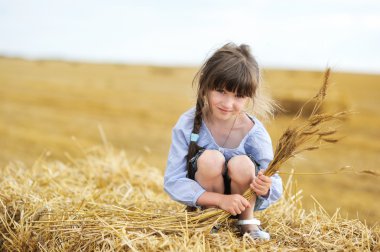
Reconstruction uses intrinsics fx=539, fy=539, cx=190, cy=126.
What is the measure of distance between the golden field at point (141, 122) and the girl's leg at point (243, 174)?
17cm

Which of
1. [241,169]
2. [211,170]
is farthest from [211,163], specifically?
[241,169]

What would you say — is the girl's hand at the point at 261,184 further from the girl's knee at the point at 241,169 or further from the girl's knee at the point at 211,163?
the girl's knee at the point at 211,163

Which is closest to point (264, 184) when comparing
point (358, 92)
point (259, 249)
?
point (259, 249)

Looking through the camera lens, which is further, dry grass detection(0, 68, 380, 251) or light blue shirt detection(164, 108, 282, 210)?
light blue shirt detection(164, 108, 282, 210)

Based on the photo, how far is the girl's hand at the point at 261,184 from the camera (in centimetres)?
242

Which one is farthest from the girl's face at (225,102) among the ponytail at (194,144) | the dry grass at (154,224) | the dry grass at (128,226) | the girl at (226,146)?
the dry grass at (128,226)

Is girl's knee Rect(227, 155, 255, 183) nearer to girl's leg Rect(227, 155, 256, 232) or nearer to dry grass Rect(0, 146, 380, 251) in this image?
girl's leg Rect(227, 155, 256, 232)

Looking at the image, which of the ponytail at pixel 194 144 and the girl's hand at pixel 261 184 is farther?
the ponytail at pixel 194 144

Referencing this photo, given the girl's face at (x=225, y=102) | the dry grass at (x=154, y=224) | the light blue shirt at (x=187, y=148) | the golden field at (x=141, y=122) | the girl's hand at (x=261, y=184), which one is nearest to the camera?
the dry grass at (x=154, y=224)

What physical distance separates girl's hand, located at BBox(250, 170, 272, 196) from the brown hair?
0.36 m

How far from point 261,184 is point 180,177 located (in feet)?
1.44

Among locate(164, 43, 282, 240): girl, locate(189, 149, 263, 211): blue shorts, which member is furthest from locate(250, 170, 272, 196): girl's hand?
locate(189, 149, 263, 211): blue shorts

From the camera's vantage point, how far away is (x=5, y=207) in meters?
2.84

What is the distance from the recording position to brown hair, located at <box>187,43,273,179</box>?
2.50 m
